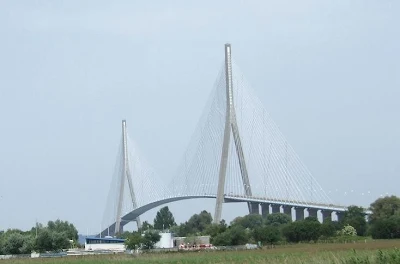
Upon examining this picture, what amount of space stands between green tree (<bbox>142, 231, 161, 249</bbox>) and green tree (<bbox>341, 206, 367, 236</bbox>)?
14.8m

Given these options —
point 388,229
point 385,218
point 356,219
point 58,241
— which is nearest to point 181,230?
point 58,241

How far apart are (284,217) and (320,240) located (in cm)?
1982

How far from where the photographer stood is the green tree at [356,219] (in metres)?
64.2

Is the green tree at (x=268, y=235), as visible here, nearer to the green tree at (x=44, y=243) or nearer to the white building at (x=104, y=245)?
the white building at (x=104, y=245)

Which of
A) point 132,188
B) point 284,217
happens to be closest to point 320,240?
point 284,217

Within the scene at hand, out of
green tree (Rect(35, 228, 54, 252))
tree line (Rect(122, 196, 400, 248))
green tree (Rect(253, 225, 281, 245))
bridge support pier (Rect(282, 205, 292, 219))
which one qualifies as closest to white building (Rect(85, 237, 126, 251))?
tree line (Rect(122, 196, 400, 248))

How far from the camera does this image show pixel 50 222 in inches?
4483

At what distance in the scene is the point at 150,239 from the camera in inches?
2746

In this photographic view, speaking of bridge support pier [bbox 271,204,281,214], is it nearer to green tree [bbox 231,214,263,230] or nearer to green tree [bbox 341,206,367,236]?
green tree [bbox 231,214,263,230]

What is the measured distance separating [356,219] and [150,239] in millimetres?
16266

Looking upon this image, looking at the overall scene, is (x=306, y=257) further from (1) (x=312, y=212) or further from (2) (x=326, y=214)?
(2) (x=326, y=214)

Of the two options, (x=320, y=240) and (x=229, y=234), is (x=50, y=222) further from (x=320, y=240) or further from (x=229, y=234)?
(x=320, y=240)

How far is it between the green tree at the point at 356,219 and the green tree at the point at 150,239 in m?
14.8

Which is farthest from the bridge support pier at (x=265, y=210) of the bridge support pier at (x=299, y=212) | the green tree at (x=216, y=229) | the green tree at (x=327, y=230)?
the green tree at (x=327, y=230)
